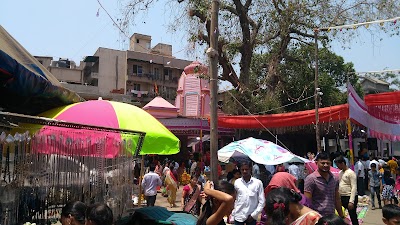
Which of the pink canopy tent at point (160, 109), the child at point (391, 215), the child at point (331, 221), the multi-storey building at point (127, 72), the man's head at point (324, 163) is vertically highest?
the multi-storey building at point (127, 72)

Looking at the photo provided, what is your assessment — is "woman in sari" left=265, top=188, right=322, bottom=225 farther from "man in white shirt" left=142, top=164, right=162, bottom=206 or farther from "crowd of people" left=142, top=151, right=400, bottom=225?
"man in white shirt" left=142, top=164, right=162, bottom=206

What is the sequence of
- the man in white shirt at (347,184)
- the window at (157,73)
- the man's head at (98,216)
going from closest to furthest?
1. the man's head at (98,216)
2. the man in white shirt at (347,184)
3. the window at (157,73)

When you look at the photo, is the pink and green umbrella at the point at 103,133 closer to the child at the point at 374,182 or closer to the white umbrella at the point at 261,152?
the white umbrella at the point at 261,152

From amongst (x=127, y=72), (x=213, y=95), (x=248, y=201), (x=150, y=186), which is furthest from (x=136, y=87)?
(x=213, y=95)

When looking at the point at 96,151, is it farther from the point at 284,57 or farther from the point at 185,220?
the point at 284,57

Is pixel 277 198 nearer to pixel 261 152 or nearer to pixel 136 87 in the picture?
Answer: pixel 261 152

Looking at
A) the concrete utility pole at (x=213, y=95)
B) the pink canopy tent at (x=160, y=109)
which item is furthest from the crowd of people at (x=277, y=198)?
the pink canopy tent at (x=160, y=109)

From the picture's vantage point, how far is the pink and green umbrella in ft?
14.6

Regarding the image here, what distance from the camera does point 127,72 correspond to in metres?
42.5

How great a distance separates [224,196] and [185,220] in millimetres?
1053

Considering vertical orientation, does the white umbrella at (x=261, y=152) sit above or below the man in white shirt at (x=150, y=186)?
above

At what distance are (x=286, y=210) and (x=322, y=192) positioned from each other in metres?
2.03

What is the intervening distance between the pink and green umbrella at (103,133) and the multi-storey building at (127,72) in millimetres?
34157

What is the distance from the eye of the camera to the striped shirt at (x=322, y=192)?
4906 millimetres
